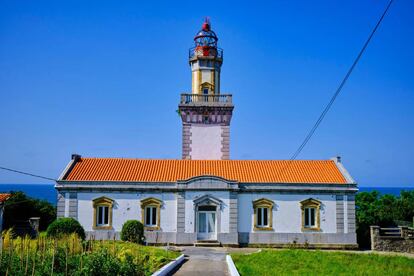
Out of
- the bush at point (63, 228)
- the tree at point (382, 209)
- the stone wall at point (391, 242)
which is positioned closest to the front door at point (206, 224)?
the bush at point (63, 228)

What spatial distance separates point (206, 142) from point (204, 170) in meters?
3.55

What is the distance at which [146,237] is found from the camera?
2638 centimetres

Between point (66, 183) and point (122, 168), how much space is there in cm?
371

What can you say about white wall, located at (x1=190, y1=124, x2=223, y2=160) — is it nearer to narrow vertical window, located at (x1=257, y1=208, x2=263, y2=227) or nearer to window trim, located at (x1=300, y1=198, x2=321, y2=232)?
narrow vertical window, located at (x1=257, y1=208, x2=263, y2=227)

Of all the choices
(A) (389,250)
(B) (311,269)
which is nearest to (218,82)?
(A) (389,250)

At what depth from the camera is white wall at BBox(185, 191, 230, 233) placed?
1040 inches

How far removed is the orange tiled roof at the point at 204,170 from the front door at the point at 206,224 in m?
2.66

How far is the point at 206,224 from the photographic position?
87.5 feet

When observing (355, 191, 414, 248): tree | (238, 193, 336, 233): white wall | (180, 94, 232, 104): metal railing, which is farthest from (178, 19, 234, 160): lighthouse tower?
(355, 191, 414, 248): tree

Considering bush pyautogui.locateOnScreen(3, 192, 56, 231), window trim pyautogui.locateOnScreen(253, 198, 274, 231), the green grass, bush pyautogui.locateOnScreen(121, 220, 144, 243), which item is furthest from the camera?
bush pyautogui.locateOnScreen(3, 192, 56, 231)

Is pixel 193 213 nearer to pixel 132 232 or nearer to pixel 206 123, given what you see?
pixel 132 232

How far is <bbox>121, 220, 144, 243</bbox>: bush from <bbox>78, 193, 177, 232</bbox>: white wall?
137 cm

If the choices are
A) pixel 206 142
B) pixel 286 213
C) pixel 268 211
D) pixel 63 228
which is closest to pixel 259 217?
pixel 268 211

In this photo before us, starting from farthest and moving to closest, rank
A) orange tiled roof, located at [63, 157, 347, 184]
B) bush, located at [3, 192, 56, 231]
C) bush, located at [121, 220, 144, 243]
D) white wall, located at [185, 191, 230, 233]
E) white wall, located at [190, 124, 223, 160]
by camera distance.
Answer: white wall, located at [190, 124, 223, 160]
bush, located at [3, 192, 56, 231]
orange tiled roof, located at [63, 157, 347, 184]
white wall, located at [185, 191, 230, 233]
bush, located at [121, 220, 144, 243]
